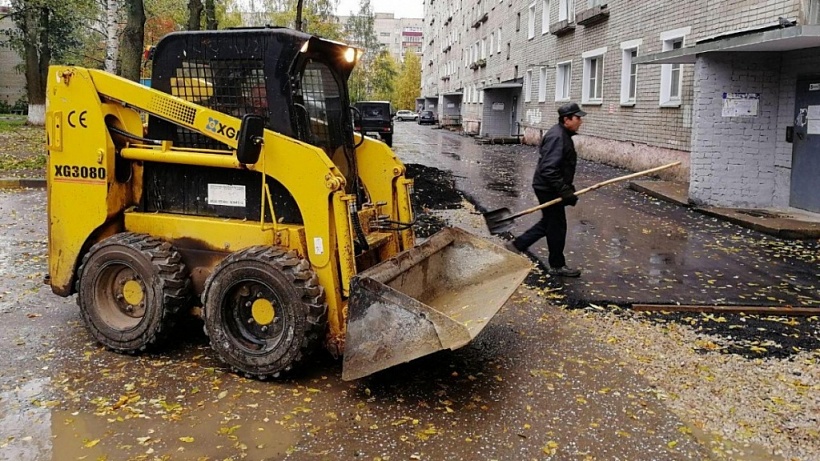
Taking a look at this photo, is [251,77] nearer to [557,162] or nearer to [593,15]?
[557,162]

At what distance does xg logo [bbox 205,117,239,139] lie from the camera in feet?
15.4

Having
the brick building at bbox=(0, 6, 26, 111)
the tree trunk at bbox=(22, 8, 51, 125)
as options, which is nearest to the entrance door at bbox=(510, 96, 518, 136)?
the tree trunk at bbox=(22, 8, 51, 125)

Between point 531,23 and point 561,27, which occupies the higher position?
point 531,23

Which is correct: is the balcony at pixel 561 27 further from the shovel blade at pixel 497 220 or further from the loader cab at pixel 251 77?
the loader cab at pixel 251 77

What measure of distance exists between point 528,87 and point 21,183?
22426mm

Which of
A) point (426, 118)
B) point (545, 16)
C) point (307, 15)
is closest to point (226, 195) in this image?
point (545, 16)

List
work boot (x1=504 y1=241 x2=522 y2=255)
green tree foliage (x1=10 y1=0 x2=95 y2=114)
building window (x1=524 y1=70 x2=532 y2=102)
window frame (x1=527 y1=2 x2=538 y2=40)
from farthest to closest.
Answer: building window (x1=524 y1=70 x2=532 y2=102), window frame (x1=527 y1=2 x2=538 y2=40), green tree foliage (x1=10 y1=0 x2=95 y2=114), work boot (x1=504 y1=241 x2=522 y2=255)

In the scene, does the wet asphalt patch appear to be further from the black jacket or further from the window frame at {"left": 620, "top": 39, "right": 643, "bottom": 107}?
the window frame at {"left": 620, "top": 39, "right": 643, "bottom": 107}

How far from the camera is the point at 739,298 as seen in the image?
6715 mm

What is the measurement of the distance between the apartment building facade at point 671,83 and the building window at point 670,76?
0.02 meters

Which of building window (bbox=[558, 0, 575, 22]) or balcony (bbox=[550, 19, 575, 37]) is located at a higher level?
building window (bbox=[558, 0, 575, 22])

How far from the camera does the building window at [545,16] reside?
1136 inches

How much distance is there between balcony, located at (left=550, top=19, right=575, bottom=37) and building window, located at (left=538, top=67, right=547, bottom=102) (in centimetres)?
233

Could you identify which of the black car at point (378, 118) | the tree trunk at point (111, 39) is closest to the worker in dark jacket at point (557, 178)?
the tree trunk at point (111, 39)
